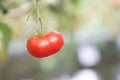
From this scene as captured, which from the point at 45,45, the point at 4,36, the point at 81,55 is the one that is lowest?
the point at 45,45

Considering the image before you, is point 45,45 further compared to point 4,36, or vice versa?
point 4,36

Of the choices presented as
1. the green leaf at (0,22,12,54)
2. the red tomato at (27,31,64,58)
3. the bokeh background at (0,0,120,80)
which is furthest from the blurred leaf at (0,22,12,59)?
the bokeh background at (0,0,120,80)

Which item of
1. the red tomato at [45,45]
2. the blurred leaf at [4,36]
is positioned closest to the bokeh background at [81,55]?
the blurred leaf at [4,36]

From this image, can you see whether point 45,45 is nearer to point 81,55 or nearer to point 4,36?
point 4,36

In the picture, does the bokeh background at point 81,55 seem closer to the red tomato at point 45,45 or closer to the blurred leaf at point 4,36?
the blurred leaf at point 4,36

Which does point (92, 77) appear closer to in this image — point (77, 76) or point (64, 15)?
point (77, 76)

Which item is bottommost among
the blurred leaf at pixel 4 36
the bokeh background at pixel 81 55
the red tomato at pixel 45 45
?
the red tomato at pixel 45 45

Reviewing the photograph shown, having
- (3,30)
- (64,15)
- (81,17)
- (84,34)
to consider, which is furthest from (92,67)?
(3,30)

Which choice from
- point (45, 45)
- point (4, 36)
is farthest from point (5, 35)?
point (45, 45)
